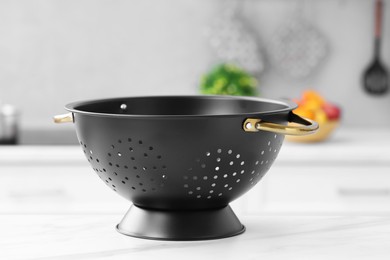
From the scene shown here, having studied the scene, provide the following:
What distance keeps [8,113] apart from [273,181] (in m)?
1.06

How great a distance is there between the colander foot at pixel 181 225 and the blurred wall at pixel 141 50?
2063mm

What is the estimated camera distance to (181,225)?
111 cm

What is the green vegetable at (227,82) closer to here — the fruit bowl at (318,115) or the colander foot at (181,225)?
the fruit bowl at (318,115)

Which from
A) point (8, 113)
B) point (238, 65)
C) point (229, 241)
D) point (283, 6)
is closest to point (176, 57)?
point (238, 65)

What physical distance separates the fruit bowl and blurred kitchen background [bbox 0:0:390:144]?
42 cm

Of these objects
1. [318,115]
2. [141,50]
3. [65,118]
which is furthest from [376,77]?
[65,118]

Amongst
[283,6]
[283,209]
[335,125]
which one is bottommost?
[283,209]

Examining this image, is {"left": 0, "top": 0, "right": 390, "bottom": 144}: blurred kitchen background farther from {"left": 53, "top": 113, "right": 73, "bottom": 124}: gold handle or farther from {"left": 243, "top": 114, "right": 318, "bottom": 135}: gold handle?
{"left": 243, "top": 114, "right": 318, "bottom": 135}: gold handle

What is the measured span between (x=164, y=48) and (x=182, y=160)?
86.5 inches

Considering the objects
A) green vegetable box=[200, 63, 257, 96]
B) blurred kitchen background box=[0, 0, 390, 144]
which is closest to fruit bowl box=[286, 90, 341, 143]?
green vegetable box=[200, 63, 257, 96]

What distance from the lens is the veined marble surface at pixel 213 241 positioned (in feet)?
3.40

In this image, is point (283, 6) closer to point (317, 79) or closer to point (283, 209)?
point (317, 79)

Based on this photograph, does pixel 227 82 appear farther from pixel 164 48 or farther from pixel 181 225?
pixel 181 225

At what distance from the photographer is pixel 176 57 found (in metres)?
3.20
